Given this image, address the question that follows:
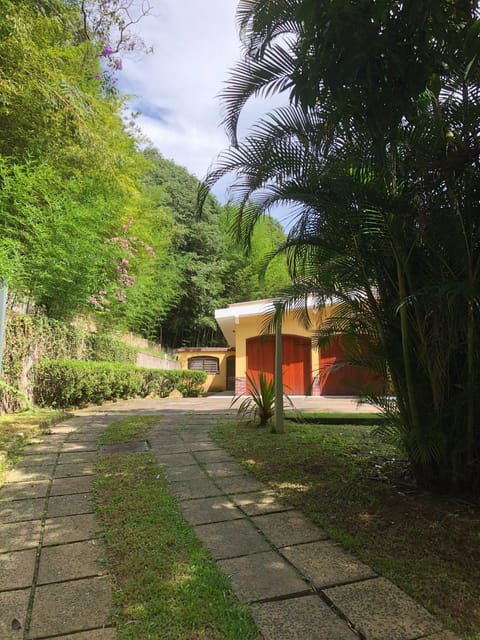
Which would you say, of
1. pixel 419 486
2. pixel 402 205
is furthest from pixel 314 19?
pixel 419 486

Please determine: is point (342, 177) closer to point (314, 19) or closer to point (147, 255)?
point (314, 19)

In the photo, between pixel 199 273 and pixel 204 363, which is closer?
pixel 204 363

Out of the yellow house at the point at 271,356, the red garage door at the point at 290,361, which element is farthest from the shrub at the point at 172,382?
the red garage door at the point at 290,361

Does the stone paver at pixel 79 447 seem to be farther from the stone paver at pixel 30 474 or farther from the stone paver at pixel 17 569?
the stone paver at pixel 17 569

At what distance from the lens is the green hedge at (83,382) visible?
22.8 ft

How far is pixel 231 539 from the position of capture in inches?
86.3

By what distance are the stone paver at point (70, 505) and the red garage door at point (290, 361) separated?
9.95m

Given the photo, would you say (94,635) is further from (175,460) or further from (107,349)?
(107,349)

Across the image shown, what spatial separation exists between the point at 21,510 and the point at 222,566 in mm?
1526

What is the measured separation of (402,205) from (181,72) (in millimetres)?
4737

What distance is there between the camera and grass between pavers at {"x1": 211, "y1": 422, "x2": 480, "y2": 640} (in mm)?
1722

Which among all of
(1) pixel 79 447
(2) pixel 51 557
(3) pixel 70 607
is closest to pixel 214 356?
(1) pixel 79 447

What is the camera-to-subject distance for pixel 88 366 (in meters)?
7.64

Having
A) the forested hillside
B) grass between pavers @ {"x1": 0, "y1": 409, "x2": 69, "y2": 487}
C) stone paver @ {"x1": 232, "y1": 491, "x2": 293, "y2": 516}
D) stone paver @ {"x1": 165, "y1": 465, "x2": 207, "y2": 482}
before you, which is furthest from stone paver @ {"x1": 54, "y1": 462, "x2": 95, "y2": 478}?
the forested hillside
